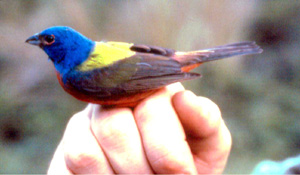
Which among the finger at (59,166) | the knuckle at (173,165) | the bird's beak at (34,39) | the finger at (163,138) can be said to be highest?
the bird's beak at (34,39)

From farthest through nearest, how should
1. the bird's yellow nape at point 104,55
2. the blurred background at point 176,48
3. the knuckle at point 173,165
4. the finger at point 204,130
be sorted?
the blurred background at point 176,48
the bird's yellow nape at point 104,55
the finger at point 204,130
the knuckle at point 173,165

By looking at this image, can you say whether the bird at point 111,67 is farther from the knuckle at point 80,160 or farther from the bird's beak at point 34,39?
the knuckle at point 80,160

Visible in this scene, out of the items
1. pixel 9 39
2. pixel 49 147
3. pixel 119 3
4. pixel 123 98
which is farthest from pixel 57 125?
pixel 123 98

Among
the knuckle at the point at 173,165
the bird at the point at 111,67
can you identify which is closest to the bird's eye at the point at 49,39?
the bird at the point at 111,67

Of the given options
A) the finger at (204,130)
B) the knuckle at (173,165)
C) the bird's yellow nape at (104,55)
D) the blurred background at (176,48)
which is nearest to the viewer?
the knuckle at (173,165)

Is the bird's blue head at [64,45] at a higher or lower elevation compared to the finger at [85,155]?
higher

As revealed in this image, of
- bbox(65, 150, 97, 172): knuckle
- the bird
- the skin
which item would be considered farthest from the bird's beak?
bbox(65, 150, 97, 172): knuckle

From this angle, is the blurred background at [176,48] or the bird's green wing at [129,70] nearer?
the bird's green wing at [129,70]

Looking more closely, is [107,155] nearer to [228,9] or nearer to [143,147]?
[143,147]
